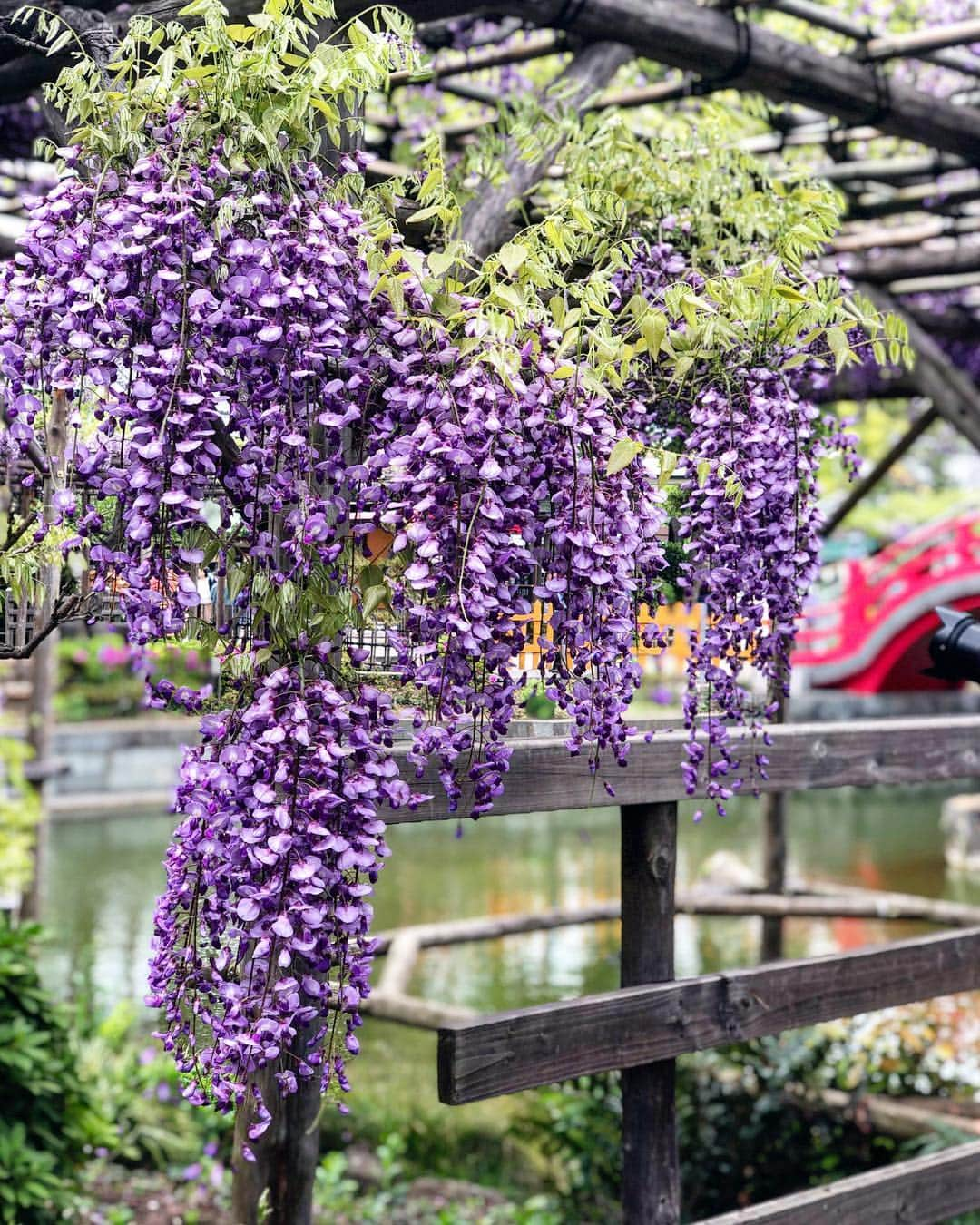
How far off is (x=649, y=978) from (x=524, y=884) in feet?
25.7

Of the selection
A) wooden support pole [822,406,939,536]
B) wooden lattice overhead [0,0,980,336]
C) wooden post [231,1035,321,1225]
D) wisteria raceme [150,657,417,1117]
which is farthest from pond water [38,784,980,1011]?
wisteria raceme [150,657,417,1117]

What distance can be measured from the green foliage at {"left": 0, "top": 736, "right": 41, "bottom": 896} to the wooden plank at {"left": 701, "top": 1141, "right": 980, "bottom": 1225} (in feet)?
11.2

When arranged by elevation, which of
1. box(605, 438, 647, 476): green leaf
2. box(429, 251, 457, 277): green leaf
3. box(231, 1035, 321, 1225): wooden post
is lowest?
box(231, 1035, 321, 1225): wooden post

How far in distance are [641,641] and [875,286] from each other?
11.0 feet

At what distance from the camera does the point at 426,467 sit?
5.93 ft

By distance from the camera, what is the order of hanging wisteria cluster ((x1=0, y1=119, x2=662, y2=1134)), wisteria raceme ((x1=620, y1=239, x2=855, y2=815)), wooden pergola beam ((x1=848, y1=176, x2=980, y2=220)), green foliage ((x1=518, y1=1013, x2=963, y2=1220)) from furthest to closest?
wooden pergola beam ((x1=848, y1=176, x2=980, y2=220)) < green foliage ((x1=518, y1=1013, x2=963, y2=1220)) < wisteria raceme ((x1=620, y1=239, x2=855, y2=815)) < hanging wisteria cluster ((x1=0, y1=119, x2=662, y2=1134))

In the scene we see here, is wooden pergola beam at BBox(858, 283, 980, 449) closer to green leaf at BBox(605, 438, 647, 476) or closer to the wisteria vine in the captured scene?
the wisteria vine

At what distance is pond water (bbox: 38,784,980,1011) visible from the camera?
7391 mm

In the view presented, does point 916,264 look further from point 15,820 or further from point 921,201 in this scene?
point 15,820

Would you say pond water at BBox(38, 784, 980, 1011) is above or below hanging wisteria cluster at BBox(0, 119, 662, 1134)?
below

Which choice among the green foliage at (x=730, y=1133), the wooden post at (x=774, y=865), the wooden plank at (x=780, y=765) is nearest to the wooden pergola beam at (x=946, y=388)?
the wooden plank at (x=780, y=765)

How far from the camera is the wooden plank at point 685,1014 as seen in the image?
8.16 ft

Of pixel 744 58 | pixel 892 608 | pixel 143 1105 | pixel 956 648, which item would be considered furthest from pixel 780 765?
pixel 892 608

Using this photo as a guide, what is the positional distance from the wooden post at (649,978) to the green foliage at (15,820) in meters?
3.37
